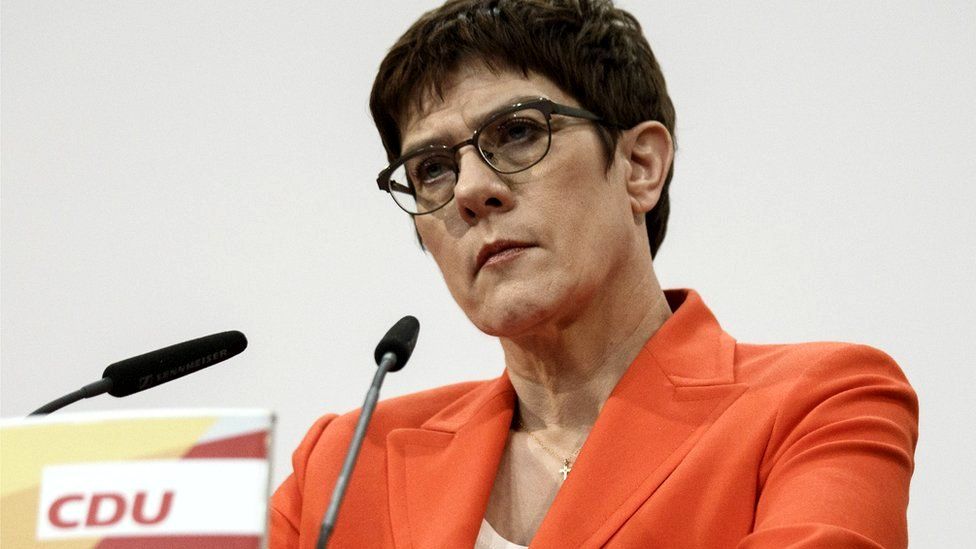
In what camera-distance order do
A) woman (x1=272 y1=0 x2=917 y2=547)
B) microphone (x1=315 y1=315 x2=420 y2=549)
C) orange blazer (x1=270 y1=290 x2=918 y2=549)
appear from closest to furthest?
microphone (x1=315 y1=315 x2=420 y2=549), orange blazer (x1=270 y1=290 x2=918 y2=549), woman (x1=272 y1=0 x2=917 y2=547)

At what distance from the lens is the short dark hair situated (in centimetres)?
209

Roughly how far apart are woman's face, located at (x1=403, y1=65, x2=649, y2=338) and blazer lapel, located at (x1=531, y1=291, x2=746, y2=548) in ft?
0.56

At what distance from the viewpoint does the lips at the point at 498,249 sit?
1.96 meters

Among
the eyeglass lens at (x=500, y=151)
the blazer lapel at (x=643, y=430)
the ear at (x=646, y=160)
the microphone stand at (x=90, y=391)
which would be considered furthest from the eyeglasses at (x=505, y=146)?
the microphone stand at (x=90, y=391)

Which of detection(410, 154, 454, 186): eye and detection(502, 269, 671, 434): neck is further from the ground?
detection(410, 154, 454, 186): eye

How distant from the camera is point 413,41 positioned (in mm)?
2160

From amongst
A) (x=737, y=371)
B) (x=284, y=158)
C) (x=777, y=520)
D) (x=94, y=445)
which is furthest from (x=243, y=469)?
(x=284, y=158)

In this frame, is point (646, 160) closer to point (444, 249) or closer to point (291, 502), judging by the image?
point (444, 249)

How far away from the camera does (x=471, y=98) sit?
80.7 inches

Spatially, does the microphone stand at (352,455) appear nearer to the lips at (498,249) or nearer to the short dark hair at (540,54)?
the lips at (498,249)

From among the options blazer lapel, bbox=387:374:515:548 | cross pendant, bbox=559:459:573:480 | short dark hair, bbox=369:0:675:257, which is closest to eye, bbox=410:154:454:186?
short dark hair, bbox=369:0:675:257

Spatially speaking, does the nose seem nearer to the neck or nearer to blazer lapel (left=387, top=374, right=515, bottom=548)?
the neck

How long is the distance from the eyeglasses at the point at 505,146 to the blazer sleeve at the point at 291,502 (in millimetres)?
507

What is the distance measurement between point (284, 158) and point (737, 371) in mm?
1401
